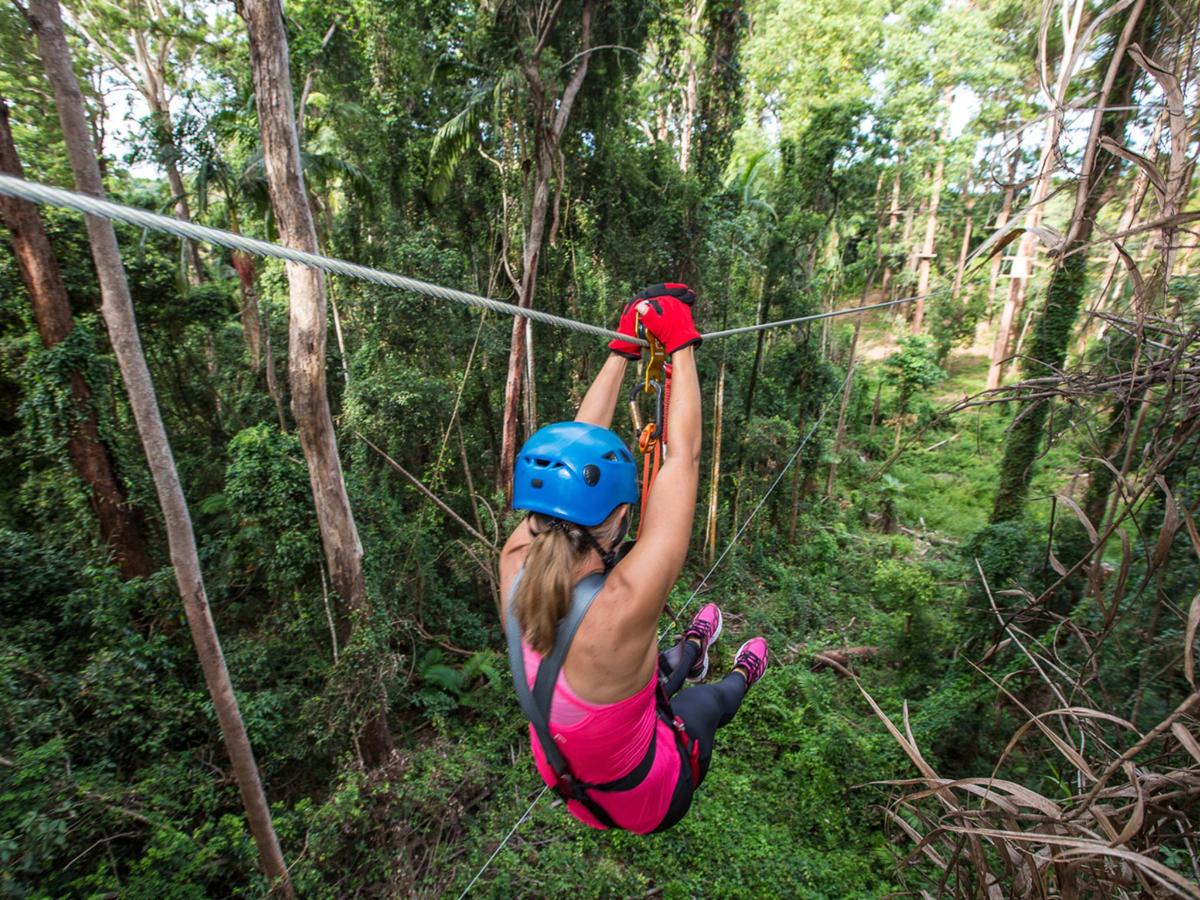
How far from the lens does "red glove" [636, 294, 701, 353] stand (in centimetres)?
178

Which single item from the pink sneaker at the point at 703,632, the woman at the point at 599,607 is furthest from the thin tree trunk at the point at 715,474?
the woman at the point at 599,607

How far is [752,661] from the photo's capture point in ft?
8.09

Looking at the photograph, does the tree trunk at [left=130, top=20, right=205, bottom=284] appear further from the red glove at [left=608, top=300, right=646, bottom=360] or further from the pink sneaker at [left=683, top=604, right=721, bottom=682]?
the pink sneaker at [left=683, top=604, right=721, bottom=682]

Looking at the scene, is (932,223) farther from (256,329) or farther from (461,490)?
(256,329)

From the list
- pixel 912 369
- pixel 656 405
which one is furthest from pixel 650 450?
pixel 912 369

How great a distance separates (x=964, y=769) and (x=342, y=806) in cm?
538

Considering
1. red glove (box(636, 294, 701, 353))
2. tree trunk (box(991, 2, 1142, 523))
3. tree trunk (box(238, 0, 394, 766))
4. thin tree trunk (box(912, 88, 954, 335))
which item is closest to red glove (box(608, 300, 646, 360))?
red glove (box(636, 294, 701, 353))

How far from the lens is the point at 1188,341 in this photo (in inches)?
44.2

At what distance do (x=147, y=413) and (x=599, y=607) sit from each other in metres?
3.69

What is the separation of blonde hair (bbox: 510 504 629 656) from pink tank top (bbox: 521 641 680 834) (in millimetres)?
86

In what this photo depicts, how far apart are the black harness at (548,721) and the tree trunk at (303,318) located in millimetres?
3725

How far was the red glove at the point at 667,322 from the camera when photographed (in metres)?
1.78

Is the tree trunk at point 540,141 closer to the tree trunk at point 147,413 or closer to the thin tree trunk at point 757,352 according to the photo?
the tree trunk at point 147,413

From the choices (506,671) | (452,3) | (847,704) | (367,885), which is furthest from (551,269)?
(367,885)
